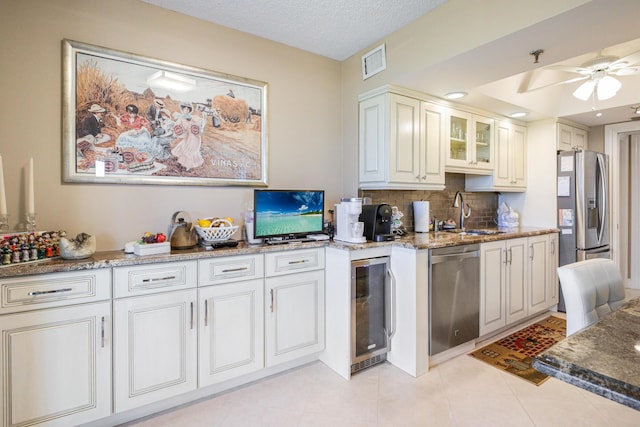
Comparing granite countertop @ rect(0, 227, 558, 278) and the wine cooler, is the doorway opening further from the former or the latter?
the wine cooler

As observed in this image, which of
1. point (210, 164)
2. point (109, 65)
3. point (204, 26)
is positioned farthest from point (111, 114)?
point (204, 26)

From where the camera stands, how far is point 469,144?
3.40 m

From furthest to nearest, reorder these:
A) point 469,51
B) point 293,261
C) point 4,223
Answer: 1. point 293,261
2. point 469,51
3. point 4,223

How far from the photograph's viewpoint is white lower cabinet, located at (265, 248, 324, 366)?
2.27m

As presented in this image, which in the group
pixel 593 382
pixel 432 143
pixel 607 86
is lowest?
pixel 593 382

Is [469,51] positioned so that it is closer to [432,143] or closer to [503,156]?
[432,143]

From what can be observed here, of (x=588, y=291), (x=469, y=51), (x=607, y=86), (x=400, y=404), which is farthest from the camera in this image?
(x=607, y=86)

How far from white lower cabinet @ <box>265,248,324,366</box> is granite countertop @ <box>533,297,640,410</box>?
1690mm

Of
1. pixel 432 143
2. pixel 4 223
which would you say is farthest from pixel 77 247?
pixel 432 143

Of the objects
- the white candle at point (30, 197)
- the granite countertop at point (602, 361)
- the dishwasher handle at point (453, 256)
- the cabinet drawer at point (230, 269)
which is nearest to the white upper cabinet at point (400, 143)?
the dishwasher handle at point (453, 256)

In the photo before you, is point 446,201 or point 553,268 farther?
point 446,201

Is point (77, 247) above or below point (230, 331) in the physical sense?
above

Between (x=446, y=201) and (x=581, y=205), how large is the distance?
4.70 feet

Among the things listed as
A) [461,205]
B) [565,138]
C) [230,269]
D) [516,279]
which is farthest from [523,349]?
[565,138]
